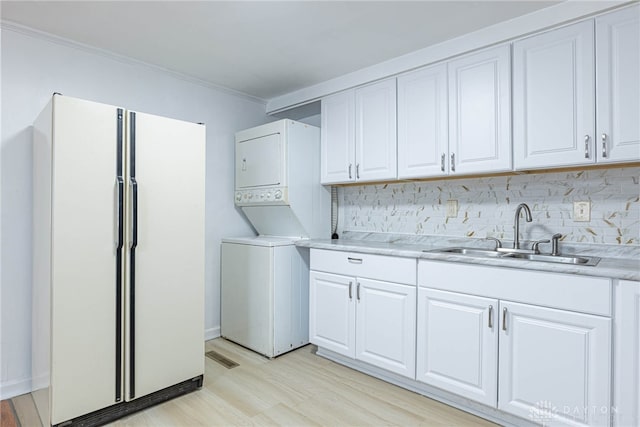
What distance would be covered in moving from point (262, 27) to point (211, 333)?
2.60 metres

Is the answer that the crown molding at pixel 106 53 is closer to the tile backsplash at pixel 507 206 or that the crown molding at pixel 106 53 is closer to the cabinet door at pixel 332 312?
the tile backsplash at pixel 507 206

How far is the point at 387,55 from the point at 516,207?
4.63 feet

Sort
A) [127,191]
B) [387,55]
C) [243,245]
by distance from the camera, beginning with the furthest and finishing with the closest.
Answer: [243,245]
[387,55]
[127,191]

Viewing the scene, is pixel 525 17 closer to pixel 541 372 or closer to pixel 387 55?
pixel 387 55

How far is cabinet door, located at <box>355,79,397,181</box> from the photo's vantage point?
2.75 m

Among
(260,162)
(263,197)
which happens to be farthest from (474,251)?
(260,162)

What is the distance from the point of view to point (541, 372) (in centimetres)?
181

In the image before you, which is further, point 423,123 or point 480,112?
point 423,123

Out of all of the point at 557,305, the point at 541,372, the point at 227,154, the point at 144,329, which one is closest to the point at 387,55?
the point at 227,154

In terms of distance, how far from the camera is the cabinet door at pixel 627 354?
157cm

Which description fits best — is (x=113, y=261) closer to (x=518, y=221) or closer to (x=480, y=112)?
(x=480, y=112)

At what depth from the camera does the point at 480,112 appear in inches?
90.6

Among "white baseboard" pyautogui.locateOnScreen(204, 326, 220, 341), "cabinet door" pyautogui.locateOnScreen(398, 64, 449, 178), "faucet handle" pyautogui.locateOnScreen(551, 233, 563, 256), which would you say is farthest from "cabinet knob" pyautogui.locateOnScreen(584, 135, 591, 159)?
"white baseboard" pyautogui.locateOnScreen(204, 326, 220, 341)

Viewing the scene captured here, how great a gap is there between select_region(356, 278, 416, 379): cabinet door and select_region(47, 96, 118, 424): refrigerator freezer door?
1558 millimetres
